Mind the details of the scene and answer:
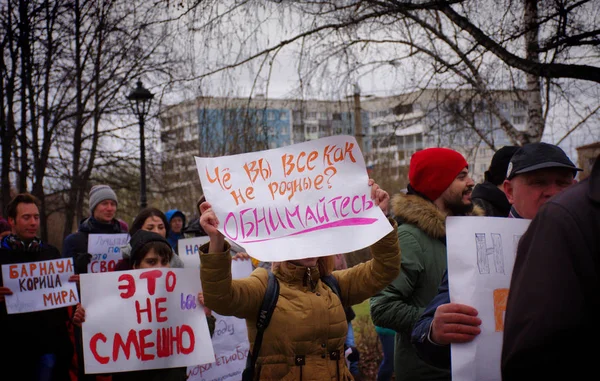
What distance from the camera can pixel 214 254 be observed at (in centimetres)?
264

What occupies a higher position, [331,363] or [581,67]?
[581,67]

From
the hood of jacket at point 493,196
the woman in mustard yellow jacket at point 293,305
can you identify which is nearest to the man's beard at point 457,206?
the woman in mustard yellow jacket at point 293,305

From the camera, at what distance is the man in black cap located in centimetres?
234

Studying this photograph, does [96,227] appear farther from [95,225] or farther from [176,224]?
[176,224]

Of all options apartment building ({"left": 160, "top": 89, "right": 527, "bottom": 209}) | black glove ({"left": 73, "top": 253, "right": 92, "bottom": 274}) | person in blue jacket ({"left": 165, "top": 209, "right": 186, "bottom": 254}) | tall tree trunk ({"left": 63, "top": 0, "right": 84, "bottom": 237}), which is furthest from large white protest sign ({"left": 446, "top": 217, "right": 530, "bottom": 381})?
tall tree trunk ({"left": 63, "top": 0, "right": 84, "bottom": 237})

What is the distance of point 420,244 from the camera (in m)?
3.27

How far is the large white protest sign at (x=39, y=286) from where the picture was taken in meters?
4.97

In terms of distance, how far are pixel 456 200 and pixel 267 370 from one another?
147 centimetres

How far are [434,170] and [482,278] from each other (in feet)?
4.55

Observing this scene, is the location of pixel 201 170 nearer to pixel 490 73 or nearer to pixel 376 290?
pixel 376 290

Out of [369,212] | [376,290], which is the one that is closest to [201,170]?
[369,212]

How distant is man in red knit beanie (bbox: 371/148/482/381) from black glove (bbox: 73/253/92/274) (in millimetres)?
3583

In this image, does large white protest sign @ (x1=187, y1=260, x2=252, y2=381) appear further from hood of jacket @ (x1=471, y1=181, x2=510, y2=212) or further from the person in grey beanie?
hood of jacket @ (x1=471, y1=181, x2=510, y2=212)

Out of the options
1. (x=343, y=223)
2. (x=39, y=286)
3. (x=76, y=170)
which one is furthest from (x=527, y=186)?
(x=76, y=170)
